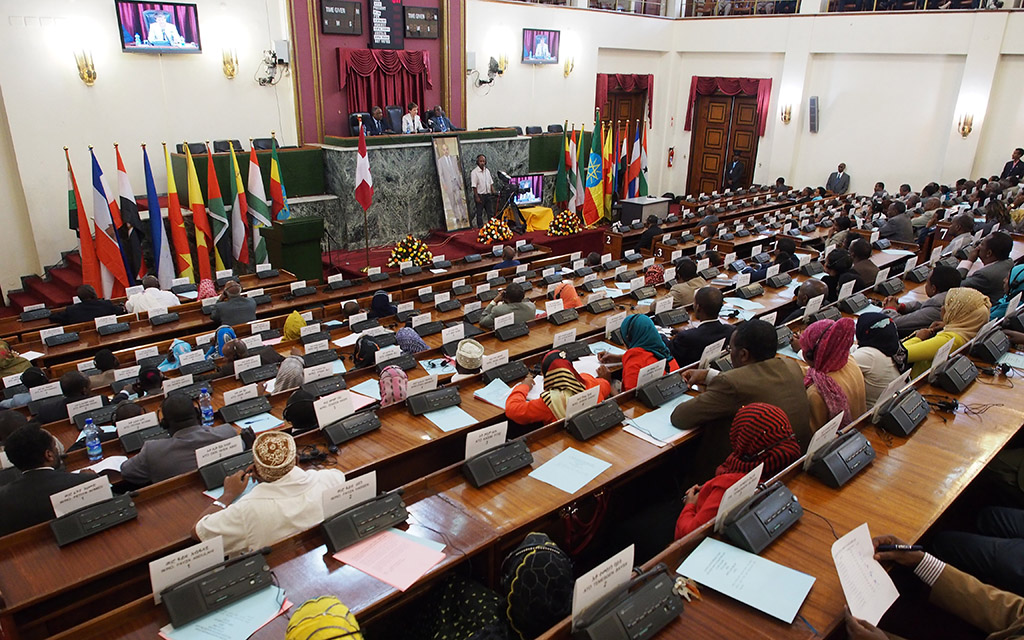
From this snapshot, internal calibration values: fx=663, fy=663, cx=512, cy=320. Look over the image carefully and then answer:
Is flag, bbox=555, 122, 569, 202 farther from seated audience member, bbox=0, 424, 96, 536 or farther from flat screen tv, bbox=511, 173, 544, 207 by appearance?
seated audience member, bbox=0, 424, 96, 536

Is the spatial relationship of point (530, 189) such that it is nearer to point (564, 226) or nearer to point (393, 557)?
point (564, 226)

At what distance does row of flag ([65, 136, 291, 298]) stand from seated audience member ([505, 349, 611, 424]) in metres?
5.49

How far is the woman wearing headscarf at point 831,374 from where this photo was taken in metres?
2.97

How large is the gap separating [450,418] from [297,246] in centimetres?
575

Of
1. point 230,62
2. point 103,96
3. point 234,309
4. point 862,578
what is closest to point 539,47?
point 230,62

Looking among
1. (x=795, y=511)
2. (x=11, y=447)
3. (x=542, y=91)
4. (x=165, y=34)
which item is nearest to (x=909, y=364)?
(x=795, y=511)

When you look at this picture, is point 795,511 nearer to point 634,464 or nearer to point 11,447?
point 634,464

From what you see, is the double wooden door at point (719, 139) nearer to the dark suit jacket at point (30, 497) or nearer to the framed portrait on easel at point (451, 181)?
the framed portrait on easel at point (451, 181)

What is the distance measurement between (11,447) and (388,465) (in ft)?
4.95

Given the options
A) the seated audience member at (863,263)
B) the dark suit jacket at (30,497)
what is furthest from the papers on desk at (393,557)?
the seated audience member at (863,263)

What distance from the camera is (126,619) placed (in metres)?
1.94

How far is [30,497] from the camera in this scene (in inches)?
103

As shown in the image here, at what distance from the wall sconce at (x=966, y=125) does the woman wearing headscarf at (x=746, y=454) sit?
11732mm

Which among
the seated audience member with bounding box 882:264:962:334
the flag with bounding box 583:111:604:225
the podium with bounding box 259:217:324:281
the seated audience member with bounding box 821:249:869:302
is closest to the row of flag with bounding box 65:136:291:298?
the podium with bounding box 259:217:324:281
